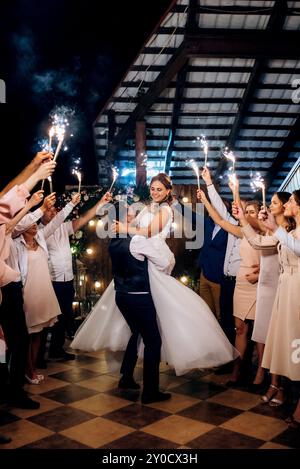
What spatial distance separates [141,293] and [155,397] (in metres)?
0.98

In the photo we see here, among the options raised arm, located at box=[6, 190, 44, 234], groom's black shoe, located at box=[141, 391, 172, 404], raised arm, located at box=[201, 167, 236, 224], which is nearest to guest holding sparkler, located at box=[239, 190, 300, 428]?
groom's black shoe, located at box=[141, 391, 172, 404]

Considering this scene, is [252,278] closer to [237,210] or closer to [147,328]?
[237,210]

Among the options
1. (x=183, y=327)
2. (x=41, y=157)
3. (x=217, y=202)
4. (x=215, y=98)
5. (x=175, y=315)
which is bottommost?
(x=183, y=327)

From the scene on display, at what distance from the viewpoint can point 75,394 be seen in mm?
4520

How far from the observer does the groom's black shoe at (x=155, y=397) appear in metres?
4.20

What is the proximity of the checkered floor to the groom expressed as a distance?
0.23m

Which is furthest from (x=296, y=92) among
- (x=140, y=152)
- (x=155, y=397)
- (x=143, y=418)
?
(x=143, y=418)

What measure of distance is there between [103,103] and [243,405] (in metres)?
8.56

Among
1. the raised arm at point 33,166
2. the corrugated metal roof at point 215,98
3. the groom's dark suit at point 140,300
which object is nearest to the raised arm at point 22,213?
the raised arm at point 33,166

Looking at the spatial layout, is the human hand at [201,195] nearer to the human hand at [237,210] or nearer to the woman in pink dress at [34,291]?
the human hand at [237,210]

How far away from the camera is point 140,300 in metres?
4.27

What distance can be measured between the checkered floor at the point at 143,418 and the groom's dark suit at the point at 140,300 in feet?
1.05

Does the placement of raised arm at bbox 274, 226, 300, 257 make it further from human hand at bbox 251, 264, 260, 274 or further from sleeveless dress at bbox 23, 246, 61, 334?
sleeveless dress at bbox 23, 246, 61, 334
